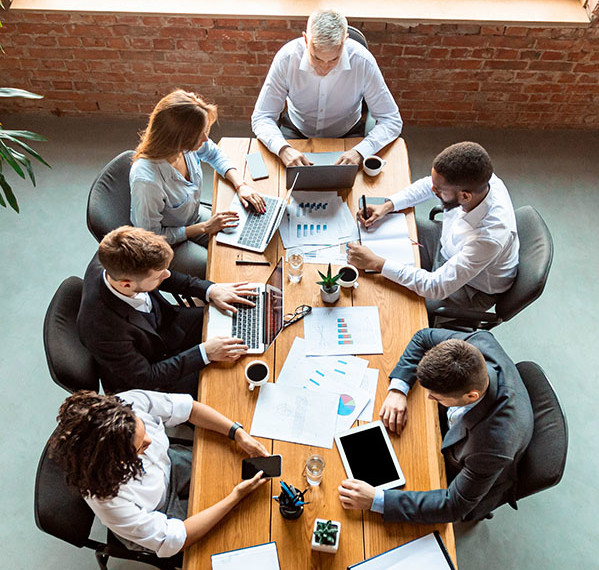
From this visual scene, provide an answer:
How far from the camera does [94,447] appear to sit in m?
1.58

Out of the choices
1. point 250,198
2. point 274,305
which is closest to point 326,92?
point 250,198

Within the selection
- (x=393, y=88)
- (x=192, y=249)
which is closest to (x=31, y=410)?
(x=192, y=249)

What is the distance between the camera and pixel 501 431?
173 centimetres

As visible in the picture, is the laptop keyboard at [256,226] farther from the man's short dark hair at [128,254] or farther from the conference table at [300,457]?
the man's short dark hair at [128,254]

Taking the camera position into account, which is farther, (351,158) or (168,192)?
(351,158)

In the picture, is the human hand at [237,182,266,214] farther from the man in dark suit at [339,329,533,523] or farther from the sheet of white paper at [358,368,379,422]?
the man in dark suit at [339,329,533,523]

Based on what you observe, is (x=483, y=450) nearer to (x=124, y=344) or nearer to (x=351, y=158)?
(x=124, y=344)

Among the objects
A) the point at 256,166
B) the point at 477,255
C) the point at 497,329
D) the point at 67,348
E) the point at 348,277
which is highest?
the point at 256,166

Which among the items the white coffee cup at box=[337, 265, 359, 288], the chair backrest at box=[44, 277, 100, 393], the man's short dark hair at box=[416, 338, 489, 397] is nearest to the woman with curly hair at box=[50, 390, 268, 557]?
the chair backrest at box=[44, 277, 100, 393]

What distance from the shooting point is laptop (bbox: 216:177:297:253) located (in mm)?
2387

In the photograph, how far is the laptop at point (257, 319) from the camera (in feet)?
6.98

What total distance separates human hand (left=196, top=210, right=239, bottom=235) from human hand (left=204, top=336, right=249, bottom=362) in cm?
56

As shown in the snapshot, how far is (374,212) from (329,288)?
1.57 feet

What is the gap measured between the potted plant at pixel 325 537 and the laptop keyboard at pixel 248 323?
27.2 inches
